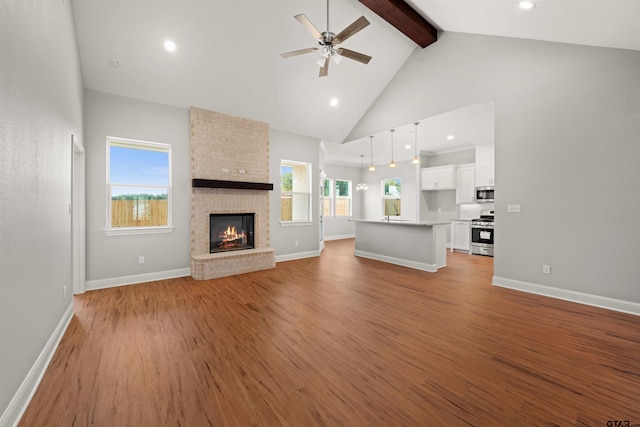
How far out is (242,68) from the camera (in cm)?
451

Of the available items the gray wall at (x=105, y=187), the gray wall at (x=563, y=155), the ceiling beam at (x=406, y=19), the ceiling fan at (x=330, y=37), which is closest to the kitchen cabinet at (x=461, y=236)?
the gray wall at (x=563, y=155)

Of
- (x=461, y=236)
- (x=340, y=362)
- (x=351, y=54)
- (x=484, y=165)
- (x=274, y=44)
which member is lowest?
(x=340, y=362)

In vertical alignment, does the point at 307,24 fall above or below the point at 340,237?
above

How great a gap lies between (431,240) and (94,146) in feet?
20.0

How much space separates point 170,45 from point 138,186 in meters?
2.34

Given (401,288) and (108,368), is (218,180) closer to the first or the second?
(108,368)

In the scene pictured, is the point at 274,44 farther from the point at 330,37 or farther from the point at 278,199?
the point at 278,199

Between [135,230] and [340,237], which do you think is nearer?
[135,230]

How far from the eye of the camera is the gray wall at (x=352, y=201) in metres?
9.91

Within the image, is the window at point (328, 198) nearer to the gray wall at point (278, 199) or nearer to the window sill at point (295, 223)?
the gray wall at point (278, 199)

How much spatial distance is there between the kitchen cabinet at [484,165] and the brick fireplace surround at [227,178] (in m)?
5.49

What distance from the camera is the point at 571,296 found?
3512 mm

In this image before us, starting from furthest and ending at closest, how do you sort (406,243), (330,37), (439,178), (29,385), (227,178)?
(439,178), (406,243), (227,178), (330,37), (29,385)

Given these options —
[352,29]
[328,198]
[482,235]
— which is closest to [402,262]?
Result: [482,235]
